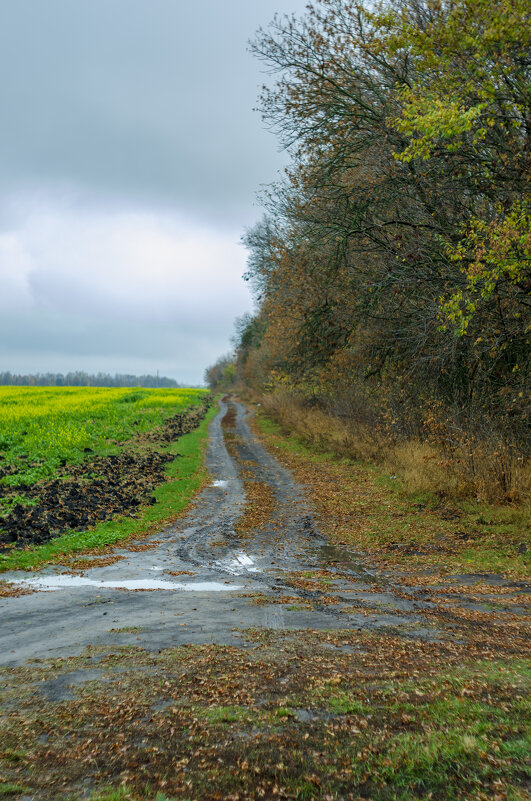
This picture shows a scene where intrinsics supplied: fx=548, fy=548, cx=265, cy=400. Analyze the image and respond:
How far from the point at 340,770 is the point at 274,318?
21921 mm

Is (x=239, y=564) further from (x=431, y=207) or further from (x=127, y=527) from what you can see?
(x=431, y=207)

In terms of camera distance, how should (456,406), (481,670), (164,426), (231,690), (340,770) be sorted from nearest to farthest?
(340,770)
(231,690)
(481,670)
(456,406)
(164,426)

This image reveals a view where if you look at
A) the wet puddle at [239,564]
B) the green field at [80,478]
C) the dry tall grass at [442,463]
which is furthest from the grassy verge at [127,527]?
the dry tall grass at [442,463]

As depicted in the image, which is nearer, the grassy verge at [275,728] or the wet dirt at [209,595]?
the grassy verge at [275,728]

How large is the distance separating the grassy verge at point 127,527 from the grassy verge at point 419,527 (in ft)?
11.3

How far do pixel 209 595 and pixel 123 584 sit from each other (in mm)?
1380

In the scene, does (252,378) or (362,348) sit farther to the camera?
(252,378)

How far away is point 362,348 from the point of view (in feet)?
60.3

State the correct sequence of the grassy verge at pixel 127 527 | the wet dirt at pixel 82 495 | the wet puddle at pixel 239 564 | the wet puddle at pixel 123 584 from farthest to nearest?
the wet dirt at pixel 82 495 → the grassy verge at pixel 127 527 → the wet puddle at pixel 239 564 → the wet puddle at pixel 123 584

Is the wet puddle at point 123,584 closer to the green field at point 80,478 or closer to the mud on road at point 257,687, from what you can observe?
the mud on road at point 257,687

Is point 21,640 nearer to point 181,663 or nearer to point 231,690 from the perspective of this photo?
point 181,663

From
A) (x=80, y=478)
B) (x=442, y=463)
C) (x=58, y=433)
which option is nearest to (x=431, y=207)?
(x=442, y=463)

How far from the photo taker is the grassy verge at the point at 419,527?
874cm

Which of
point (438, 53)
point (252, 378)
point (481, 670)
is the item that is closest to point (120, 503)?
point (481, 670)
